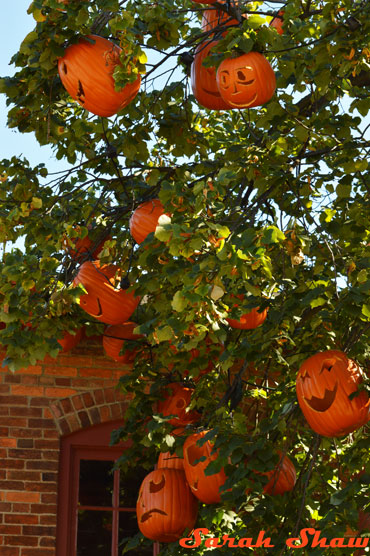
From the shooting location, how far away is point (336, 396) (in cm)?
352

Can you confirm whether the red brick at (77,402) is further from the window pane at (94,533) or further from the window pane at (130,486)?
the window pane at (94,533)

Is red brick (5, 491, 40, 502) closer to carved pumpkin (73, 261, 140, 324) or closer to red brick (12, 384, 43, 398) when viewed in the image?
red brick (12, 384, 43, 398)

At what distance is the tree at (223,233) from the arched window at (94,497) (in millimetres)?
1088

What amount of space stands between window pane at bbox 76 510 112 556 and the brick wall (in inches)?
10.7

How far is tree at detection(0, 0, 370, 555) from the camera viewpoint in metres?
3.29

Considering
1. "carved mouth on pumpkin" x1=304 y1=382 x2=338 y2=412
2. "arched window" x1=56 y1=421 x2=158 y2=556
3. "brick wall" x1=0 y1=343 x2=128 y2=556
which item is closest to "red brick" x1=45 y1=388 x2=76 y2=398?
"brick wall" x1=0 y1=343 x2=128 y2=556

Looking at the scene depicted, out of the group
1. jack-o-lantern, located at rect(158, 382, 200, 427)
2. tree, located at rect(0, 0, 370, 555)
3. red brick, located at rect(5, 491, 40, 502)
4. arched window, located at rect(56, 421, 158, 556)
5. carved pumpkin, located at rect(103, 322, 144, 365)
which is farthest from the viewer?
arched window, located at rect(56, 421, 158, 556)

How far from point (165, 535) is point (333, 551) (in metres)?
1.02

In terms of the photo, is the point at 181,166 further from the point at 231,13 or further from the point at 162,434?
the point at 162,434

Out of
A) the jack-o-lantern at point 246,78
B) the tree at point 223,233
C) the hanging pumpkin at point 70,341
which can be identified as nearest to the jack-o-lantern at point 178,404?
the tree at point 223,233

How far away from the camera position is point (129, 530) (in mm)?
5906

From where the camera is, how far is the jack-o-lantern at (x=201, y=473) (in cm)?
421

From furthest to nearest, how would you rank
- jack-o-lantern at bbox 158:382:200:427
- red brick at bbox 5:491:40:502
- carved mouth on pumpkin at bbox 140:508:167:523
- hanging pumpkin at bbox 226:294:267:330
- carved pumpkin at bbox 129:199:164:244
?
red brick at bbox 5:491:40:502
jack-o-lantern at bbox 158:382:200:427
carved mouth on pumpkin at bbox 140:508:167:523
hanging pumpkin at bbox 226:294:267:330
carved pumpkin at bbox 129:199:164:244

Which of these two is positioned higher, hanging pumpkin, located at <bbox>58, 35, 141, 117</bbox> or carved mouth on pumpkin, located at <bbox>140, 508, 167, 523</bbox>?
hanging pumpkin, located at <bbox>58, 35, 141, 117</bbox>
